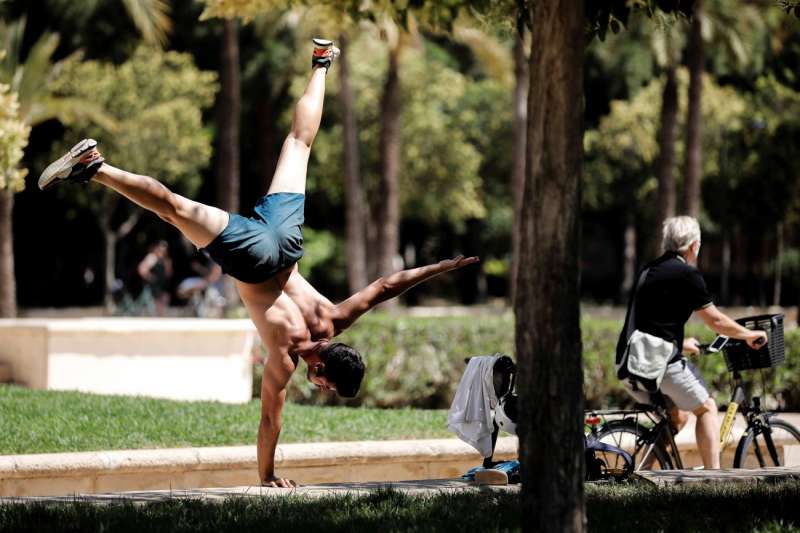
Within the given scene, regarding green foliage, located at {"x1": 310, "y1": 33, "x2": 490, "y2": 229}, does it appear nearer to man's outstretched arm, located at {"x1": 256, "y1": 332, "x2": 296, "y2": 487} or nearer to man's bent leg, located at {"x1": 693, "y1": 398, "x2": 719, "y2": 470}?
man's bent leg, located at {"x1": 693, "y1": 398, "x2": 719, "y2": 470}

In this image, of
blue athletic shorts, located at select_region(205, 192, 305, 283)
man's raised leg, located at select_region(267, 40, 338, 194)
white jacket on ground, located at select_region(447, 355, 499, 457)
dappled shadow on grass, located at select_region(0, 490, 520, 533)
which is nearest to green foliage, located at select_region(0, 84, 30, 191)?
man's raised leg, located at select_region(267, 40, 338, 194)

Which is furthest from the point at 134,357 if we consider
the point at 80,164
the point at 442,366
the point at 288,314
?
the point at 288,314

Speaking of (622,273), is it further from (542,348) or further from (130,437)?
(542,348)

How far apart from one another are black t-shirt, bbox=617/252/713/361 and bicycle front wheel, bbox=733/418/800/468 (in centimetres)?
109

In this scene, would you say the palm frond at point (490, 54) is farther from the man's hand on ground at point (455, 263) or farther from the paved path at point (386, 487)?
the paved path at point (386, 487)

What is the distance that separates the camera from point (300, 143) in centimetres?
731

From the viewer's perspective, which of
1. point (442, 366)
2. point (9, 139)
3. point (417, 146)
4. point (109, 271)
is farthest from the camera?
point (417, 146)

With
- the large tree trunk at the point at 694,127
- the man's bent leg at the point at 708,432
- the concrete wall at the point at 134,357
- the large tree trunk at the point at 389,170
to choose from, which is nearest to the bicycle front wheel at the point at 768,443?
the man's bent leg at the point at 708,432

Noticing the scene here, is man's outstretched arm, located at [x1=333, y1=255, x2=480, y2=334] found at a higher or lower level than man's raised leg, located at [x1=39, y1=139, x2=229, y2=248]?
lower

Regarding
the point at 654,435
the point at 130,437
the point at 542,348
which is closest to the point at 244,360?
the point at 130,437

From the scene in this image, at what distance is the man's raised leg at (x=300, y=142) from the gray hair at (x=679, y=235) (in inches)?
89.0

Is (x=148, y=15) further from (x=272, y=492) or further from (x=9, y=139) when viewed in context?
(x=272, y=492)

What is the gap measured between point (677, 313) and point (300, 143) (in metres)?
2.53

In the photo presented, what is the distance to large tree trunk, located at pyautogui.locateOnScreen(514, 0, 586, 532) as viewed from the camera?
4.54m
